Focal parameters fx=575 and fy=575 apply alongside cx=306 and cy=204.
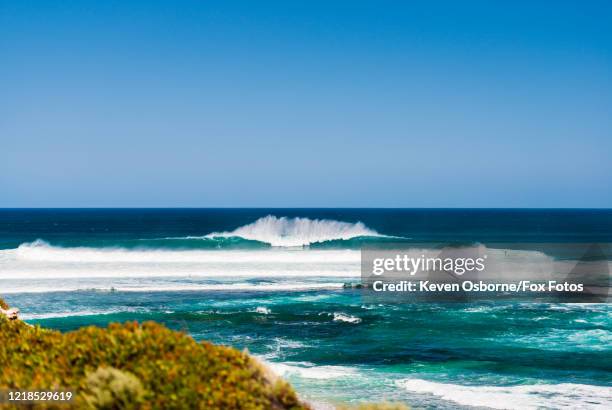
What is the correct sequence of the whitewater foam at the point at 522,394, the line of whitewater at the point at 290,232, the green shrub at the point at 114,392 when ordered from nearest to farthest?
the green shrub at the point at 114,392 < the whitewater foam at the point at 522,394 < the line of whitewater at the point at 290,232

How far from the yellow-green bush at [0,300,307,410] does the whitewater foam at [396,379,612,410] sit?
8.41m

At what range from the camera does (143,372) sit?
614cm

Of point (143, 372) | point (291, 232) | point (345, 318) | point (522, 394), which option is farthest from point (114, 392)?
point (291, 232)

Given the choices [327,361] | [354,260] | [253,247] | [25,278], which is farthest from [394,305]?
[253,247]

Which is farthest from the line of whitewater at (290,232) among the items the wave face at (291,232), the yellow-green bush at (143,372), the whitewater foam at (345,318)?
the yellow-green bush at (143,372)

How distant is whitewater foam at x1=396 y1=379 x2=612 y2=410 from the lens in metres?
13.3

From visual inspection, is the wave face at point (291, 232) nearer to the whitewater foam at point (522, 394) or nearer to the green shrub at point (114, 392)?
the whitewater foam at point (522, 394)

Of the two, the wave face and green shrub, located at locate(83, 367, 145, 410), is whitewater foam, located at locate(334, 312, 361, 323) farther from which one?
the wave face

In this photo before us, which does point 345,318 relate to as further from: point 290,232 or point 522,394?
point 290,232

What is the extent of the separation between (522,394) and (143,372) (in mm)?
10972

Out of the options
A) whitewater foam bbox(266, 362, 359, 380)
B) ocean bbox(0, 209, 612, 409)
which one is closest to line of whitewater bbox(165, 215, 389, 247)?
ocean bbox(0, 209, 612, 409)

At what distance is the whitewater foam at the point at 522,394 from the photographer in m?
13.3

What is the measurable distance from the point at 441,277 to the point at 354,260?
9813 millimetres

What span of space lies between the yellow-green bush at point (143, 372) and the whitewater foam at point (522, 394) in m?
8.41
